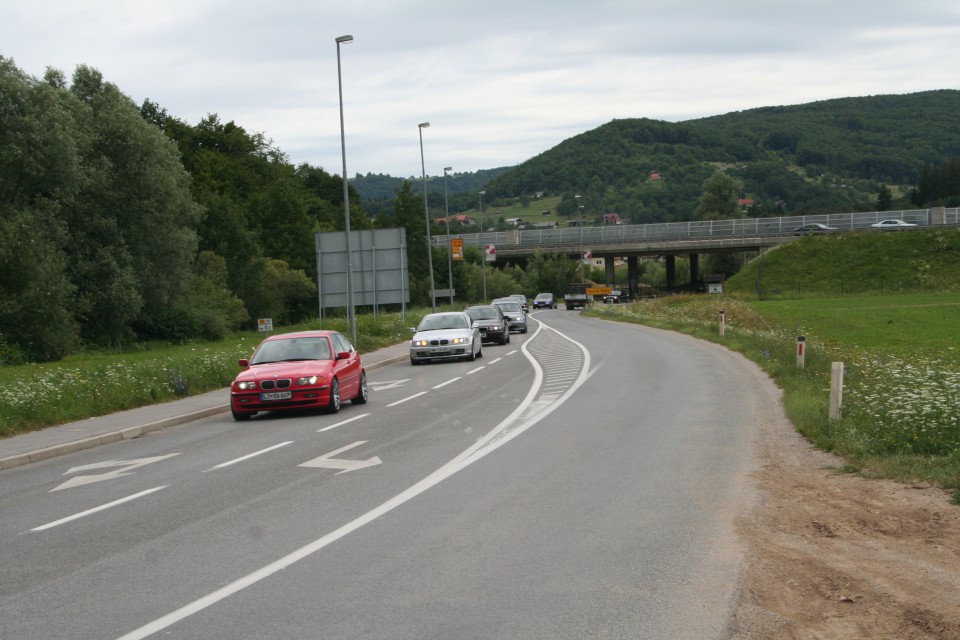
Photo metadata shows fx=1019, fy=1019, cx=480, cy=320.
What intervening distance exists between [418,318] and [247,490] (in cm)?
4784

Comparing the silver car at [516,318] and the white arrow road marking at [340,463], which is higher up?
the white arrow road marking at [340,463]

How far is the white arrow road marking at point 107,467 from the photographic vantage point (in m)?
12.0

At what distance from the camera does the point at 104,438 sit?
16188 mm

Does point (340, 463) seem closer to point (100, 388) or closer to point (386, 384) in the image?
point (100, 388)

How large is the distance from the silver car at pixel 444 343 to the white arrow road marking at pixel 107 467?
59.4 feet

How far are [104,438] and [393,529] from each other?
944 cm

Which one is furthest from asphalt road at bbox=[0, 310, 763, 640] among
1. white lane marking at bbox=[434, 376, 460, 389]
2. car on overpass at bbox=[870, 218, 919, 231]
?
car on overpass at bbox=[870, 218, 919, 231]

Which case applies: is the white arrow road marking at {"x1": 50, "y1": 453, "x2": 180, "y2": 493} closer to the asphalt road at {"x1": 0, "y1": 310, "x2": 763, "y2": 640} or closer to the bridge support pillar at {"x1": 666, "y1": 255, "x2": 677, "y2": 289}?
the asphalt road at {"x1": 0, "y1": 310, "x2": 763, "y2": 640}

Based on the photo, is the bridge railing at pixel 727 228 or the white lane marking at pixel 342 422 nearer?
the white lane marking at pixel 342 422

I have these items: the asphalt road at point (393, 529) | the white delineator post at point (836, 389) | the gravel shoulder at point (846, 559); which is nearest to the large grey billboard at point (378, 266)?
the asphalt road at point (393, 529)

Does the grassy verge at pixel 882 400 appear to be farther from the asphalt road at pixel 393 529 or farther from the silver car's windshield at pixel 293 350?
the silver car's windshield at pixel 293 350

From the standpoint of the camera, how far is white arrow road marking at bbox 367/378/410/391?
80.4ft

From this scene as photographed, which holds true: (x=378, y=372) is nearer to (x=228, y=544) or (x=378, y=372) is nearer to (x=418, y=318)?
(x=228, y=544)

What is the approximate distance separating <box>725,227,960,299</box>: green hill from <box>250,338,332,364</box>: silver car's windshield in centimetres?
6751
